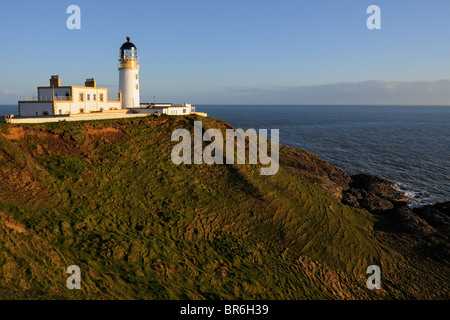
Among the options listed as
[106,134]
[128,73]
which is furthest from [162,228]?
[128,73]

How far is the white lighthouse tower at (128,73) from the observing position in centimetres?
5075

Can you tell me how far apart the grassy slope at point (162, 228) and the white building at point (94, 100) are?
7575mm

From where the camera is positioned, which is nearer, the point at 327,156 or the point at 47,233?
the point at 47,233

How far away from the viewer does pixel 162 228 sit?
24.9 meters

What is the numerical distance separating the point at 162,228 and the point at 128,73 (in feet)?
113

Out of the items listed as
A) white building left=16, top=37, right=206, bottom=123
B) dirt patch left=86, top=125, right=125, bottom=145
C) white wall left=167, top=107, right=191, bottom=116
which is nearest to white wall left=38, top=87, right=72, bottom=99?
white building left=16, top=37, right=206, bottom=123

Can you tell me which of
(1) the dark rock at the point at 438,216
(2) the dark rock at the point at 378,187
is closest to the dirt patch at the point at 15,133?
(1) the dark rock at the point at 438,216

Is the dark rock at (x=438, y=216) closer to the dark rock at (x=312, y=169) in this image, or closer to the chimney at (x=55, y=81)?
the dark rock at (x=312, y=169)

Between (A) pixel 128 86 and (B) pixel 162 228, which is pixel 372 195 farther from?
(A) pixel 128 86

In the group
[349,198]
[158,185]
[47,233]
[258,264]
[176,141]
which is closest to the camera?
[47,233]
